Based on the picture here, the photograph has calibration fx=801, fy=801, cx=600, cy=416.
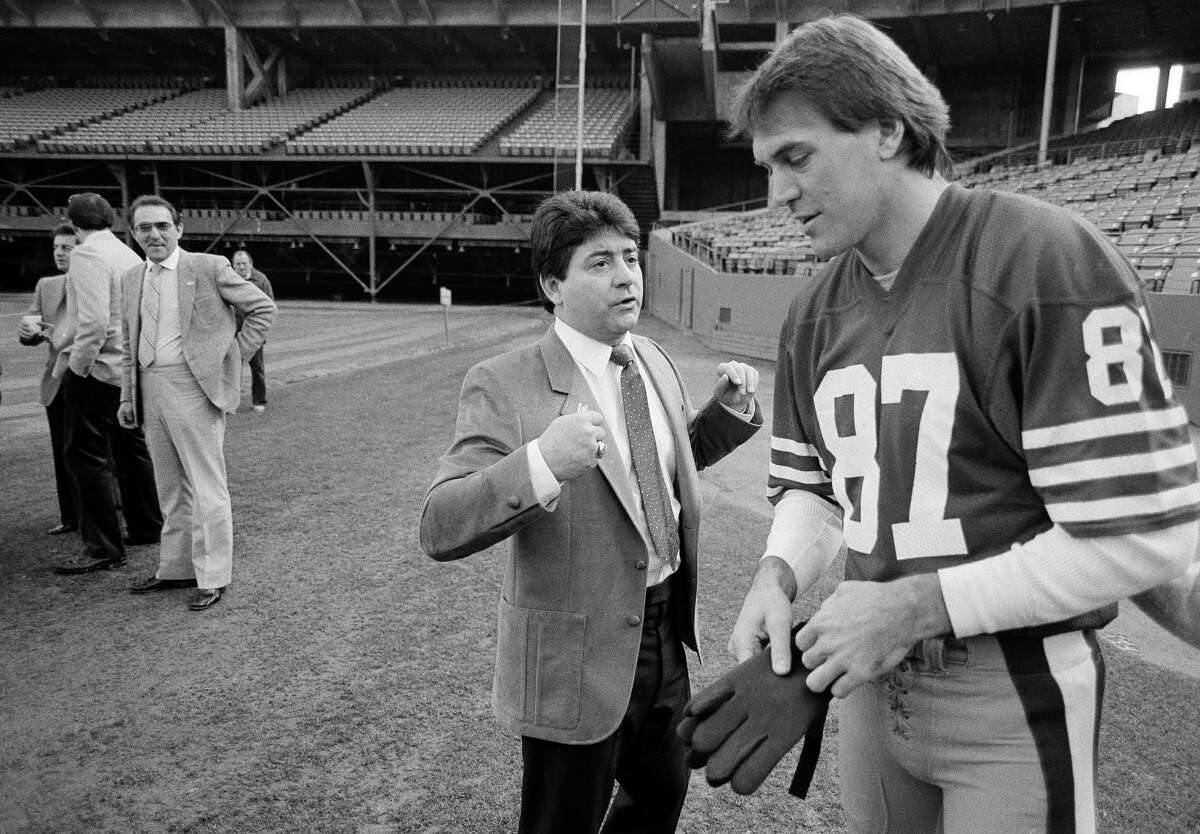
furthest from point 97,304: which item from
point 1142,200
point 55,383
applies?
point 1142,200

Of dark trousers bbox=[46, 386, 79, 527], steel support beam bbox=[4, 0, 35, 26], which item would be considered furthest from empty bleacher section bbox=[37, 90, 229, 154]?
dark trousers bbox=[46, 386, 79, 527]

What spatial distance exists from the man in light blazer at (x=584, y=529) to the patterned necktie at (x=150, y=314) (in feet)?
10.7

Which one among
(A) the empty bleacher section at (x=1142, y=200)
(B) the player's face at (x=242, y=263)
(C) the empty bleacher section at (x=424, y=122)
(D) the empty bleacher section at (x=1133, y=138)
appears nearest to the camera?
(A) the empty bleacher section at (x=1142, y=200)

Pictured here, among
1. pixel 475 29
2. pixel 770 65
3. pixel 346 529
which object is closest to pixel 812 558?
pixel 770 65

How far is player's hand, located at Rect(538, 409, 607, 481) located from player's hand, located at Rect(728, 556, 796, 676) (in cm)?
45

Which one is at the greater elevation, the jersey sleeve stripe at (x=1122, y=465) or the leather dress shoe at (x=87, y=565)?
the jersey sleeve stripe at (x=1122, y=465)

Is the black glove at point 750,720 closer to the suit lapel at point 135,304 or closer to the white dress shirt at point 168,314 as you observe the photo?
the white dress shirt at point 168,314

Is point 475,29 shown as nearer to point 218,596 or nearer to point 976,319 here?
point 218,596

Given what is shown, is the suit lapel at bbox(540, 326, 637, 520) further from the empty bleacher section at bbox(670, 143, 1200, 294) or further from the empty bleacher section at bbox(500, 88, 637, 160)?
the empty bleacher section at bbox(500, 88, 637, 160)

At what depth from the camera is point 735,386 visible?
2.41 m

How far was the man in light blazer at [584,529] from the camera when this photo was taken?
186cm

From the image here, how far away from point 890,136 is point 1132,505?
663mm

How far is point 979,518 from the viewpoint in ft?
4.09

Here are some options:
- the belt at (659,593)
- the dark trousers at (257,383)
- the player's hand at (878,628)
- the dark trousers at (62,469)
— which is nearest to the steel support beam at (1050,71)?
the dark trousers at (257,383)
